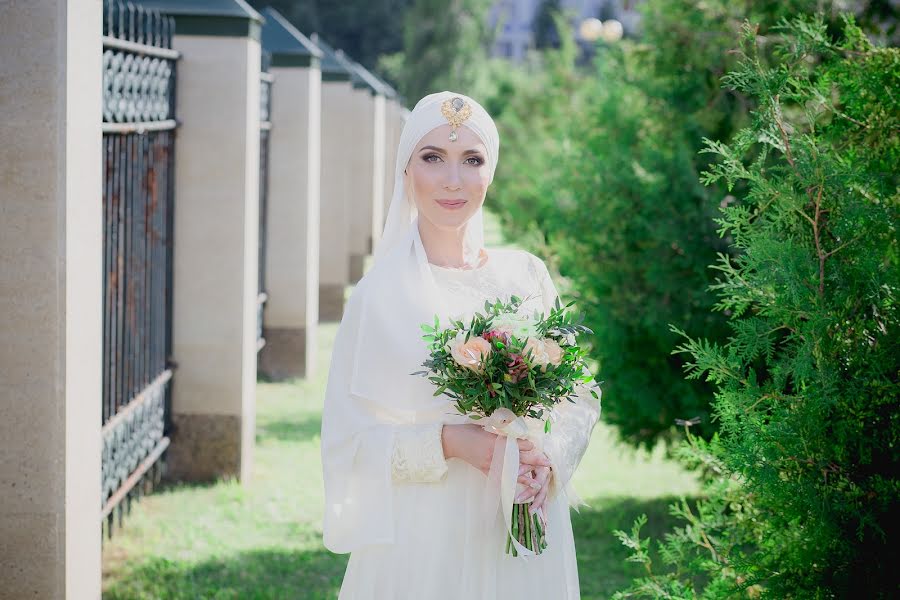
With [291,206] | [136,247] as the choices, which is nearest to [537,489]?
[136,247]

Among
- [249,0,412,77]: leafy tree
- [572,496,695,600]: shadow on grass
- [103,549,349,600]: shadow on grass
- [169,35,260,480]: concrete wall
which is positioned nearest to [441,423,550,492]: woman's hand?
[103,549,349,600]: shadow on grass

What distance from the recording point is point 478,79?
40.5 metres

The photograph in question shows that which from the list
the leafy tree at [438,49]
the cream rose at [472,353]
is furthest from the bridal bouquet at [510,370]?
the leafy tree at [438,49]

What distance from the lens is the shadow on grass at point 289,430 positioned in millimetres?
8197

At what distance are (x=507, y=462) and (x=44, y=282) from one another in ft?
4.99

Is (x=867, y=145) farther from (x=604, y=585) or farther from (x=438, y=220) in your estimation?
(x=604, y=585)

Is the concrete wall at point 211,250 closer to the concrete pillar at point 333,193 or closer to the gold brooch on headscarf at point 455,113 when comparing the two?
the gold brooch on headscarf at point 455,113

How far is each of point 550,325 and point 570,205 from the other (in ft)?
12.8

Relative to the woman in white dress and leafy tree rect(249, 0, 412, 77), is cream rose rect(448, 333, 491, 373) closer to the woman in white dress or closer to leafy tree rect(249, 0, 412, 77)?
the woman in white dress

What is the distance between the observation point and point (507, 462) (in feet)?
9.06

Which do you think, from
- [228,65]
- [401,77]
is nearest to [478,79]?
[401,77]

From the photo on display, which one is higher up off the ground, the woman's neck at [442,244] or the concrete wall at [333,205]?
the woman's neck at [442,244]

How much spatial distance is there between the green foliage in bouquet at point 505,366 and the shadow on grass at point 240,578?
2.65m

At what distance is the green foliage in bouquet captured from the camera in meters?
2.62
